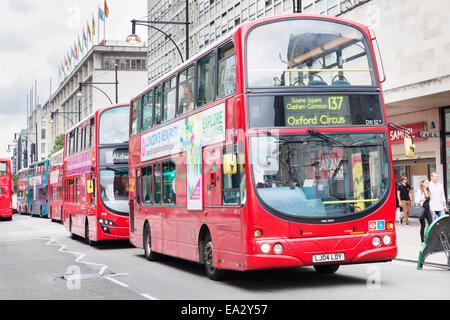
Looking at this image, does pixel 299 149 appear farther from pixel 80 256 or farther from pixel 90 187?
pixel 90 187

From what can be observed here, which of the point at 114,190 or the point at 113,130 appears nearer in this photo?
the point at 114,190

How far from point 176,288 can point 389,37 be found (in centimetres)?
1823

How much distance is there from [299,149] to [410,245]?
8.49 m

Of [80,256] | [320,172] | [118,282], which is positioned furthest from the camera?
[80,256]

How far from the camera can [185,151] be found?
43.9 ft

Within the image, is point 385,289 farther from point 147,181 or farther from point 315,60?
point 147,181

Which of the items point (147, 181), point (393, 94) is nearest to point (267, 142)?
point (147, 181)

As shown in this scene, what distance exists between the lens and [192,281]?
1210cm

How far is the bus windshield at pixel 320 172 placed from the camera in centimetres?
1026

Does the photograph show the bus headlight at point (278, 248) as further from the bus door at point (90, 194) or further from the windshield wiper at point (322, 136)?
the bus door at point (90, 194)

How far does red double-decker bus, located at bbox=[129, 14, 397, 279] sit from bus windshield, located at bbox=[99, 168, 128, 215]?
29.7 feet

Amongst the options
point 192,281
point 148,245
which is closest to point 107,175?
point 148,245

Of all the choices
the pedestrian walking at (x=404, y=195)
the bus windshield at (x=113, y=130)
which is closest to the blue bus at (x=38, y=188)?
the bus windshield at (x=113, y=130)

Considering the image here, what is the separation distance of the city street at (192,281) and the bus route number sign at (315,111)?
2465 millimetres
